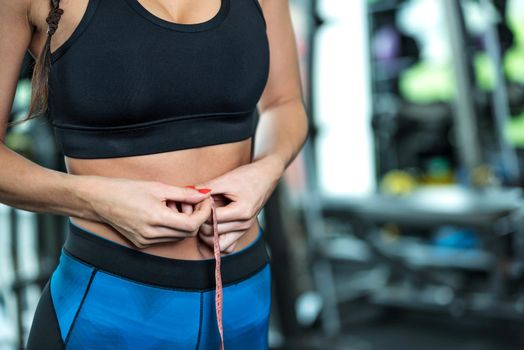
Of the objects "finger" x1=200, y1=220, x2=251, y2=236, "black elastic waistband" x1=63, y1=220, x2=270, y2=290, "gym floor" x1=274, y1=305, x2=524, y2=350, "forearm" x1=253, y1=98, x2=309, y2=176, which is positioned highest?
"forearm" x1=253, y1=98, x2=309, y2=176

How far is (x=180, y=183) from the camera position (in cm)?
87

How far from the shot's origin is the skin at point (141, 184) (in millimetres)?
756

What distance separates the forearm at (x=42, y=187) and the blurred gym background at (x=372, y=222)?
5.89 ft

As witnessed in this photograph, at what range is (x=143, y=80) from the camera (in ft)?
2.64

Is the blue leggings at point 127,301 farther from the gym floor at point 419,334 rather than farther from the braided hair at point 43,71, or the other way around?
the gym floor at point 419,334

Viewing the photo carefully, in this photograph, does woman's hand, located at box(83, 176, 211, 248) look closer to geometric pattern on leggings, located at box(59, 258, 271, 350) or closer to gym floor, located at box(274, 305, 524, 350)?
geometric pattern on leggings, located at box(59, 258, 271, 350)

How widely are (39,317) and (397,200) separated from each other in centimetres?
303

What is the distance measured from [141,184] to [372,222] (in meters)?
3.24

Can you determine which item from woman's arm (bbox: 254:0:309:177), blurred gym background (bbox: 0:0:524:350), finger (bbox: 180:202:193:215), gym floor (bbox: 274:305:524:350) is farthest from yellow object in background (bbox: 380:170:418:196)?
finger (bbox: 180:202:193:215)

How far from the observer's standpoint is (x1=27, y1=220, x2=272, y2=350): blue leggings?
2.71 feet

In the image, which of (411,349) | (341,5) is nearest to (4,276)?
(411,349)

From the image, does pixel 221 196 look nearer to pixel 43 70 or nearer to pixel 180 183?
pixel 180 183

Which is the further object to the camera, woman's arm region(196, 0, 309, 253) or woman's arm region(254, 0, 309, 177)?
woman's arm region(254, 0, 309, 177)

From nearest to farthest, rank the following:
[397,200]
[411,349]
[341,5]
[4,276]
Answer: [4,276] → [411,349] → [397,200] → [341,5]
